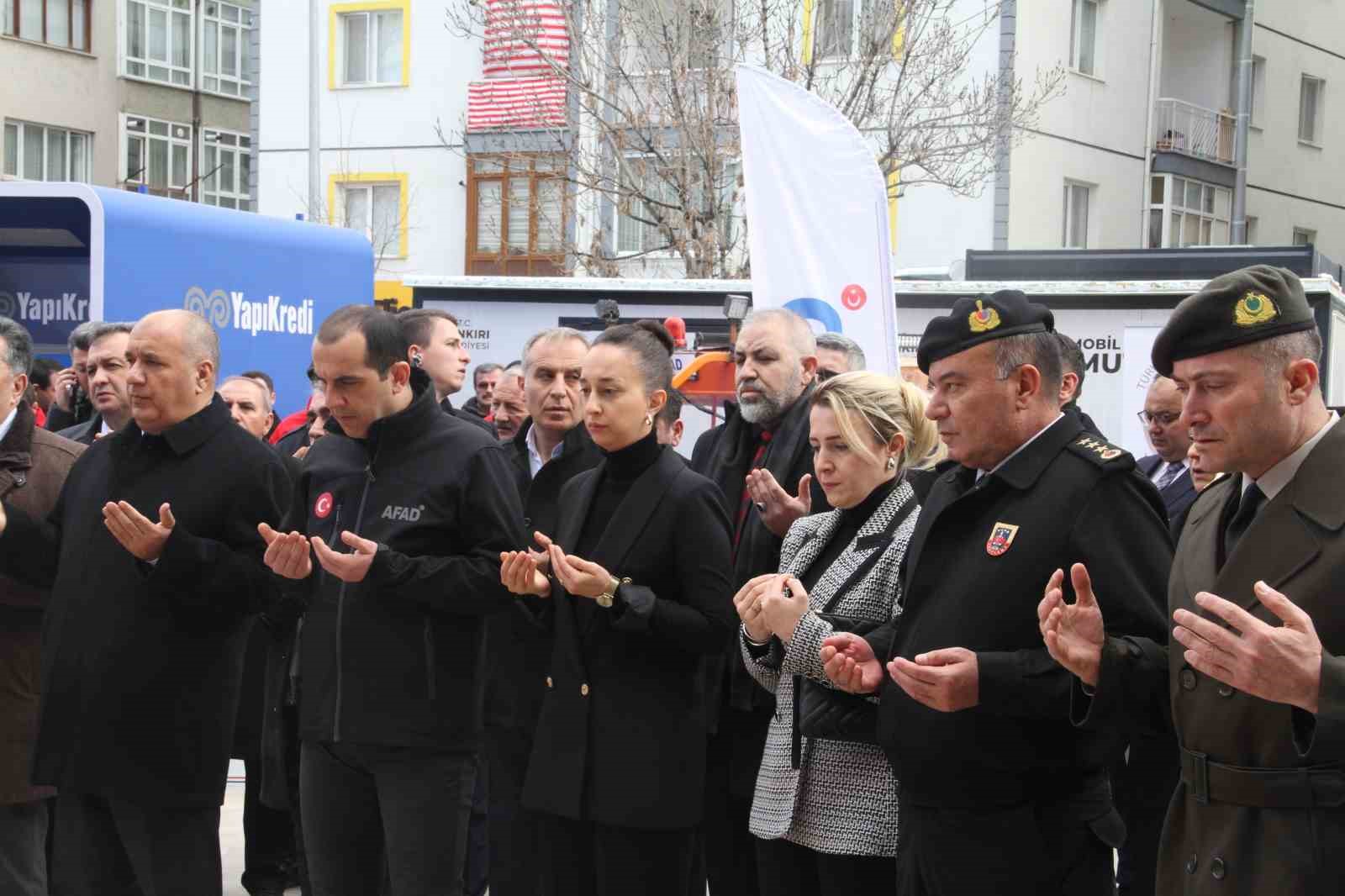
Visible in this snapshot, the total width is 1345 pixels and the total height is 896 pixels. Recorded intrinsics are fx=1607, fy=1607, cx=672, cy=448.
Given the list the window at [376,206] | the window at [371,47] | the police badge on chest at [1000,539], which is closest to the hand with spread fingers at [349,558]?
the police badge on chest at [1000,539]

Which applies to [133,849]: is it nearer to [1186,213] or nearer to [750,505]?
[750,505]

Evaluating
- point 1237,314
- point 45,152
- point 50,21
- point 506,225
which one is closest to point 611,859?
point 1237,314

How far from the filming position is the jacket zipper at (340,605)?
4680 mm

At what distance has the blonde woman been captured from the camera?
13.5 feet

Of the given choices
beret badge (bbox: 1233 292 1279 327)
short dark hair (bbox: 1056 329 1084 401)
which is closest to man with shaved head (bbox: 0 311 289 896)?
short dark hair (bbox: 1056 329 1084 401)

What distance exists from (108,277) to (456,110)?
20.1 meters

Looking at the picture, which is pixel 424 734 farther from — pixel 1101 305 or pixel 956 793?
pixel 1101 305

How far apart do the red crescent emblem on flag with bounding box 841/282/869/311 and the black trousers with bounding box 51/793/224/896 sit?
3996mm

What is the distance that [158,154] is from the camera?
123 ft

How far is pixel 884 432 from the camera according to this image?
173 inches

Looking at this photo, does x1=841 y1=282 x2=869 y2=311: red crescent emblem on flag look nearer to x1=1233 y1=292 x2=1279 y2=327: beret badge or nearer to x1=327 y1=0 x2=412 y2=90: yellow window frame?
x1=1233 y1=292 x2=1279 y2=327: beret badge

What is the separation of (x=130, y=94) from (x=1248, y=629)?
37.0 meters

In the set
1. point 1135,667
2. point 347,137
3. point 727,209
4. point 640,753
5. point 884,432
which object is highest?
point 347,137

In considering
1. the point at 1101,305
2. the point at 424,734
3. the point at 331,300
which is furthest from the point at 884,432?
the point at 1101,305
